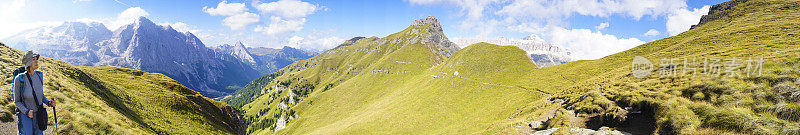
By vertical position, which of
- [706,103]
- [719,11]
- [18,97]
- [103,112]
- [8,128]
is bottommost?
[103,112]

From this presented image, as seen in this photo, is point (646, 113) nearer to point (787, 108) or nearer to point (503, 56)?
point (787, 108)

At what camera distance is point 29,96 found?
878 cm

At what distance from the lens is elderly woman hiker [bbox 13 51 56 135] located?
340 inches

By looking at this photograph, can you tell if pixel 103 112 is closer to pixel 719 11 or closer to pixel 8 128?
pixel 8 128

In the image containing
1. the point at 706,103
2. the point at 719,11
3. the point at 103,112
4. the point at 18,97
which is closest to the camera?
the point at 18,97

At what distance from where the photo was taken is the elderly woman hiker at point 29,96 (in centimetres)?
864

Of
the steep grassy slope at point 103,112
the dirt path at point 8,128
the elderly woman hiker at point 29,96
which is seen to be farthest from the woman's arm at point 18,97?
the steep grassy slope at point 103,112

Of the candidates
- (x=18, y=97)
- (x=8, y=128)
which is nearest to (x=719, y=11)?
(x=18, y=97)

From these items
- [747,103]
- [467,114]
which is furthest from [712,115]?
[467,114]

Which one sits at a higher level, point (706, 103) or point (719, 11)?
point (719, 11)

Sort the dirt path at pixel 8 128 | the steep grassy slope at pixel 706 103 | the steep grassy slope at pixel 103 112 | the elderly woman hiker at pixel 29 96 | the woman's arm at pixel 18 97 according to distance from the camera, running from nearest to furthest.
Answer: the woman's arm at pixel 18 97, the elderly woman hiker at pixel 29 96, the steep grassy slope at pixel 706 103, the dirt path at pixel 8 128, the steep grassy slope at pixel 103 112

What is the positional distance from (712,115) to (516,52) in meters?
120

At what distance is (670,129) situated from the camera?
49.1 ft

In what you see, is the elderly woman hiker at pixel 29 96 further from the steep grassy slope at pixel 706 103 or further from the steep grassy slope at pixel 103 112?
the steep grassy slope at pixel 706 103
